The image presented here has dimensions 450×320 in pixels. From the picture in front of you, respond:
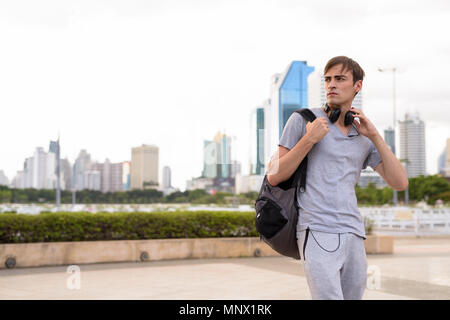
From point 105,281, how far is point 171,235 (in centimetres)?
270

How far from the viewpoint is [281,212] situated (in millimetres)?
2018

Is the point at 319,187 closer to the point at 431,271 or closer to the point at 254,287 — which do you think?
the point at 254,287

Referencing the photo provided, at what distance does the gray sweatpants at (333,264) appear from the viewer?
1.87 m

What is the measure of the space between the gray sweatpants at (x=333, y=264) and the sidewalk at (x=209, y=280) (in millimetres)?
3994

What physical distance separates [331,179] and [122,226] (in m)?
7.67

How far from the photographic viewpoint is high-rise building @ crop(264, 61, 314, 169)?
377 centimetres

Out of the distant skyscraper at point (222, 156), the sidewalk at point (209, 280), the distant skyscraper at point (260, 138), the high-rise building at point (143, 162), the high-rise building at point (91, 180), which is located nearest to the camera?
the distant skyscraper at point (260, 138)

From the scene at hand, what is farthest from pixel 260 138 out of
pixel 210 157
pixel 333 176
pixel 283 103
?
pixel 333 176

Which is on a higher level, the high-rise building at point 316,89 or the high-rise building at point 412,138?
the high-rise building at point 412,138

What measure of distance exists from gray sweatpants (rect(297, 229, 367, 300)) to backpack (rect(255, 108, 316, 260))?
0.17 feet

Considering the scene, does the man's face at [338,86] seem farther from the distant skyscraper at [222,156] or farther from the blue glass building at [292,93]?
Result: the distant skyscraper at [222,156]

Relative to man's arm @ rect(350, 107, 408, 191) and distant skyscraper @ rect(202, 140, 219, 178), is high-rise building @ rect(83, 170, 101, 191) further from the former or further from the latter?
man's arm @ rect(350, 107, 408, 191)

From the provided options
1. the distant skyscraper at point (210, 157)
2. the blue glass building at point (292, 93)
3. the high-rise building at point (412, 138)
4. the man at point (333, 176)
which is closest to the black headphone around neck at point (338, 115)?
the man at point (333, 176)

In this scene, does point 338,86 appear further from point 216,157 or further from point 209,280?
point 209,280
